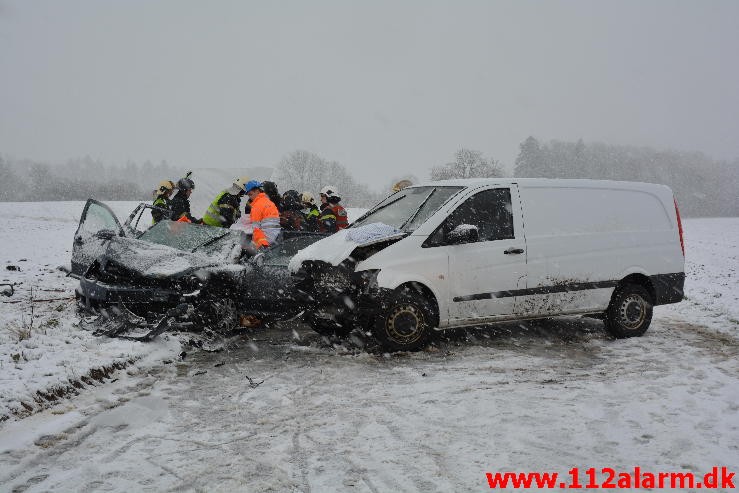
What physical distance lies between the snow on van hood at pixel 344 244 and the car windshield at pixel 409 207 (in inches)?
10.3

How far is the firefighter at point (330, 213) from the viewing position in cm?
1031

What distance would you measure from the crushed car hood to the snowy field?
805mm

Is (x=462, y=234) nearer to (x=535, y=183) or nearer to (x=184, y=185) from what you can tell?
(x=535, y=183)

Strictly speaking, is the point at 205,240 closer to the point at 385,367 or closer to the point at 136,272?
the point at 136,272

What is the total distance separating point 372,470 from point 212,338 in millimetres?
3969

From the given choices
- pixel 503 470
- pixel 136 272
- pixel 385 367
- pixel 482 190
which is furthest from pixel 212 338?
pixel 503 470

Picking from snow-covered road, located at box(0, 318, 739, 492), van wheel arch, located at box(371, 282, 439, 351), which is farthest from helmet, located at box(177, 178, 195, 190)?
van wheel arch, located at box(371, 282, 439, 351)

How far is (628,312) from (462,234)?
2.62 m

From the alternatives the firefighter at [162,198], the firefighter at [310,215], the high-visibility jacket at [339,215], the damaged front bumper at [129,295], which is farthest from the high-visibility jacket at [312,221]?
the damaged front bumper at [129,295]

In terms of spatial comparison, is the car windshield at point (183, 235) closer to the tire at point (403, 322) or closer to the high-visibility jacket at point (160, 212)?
the high-visibility jacket at point (160, 212)

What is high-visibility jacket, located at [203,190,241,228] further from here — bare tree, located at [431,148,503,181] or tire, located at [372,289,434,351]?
bare tree, located at [431,148,503,181]

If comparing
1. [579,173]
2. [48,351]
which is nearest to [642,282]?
[48,351]

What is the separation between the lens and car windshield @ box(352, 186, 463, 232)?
6555mm

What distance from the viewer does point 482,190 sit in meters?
6.67
